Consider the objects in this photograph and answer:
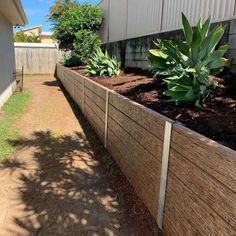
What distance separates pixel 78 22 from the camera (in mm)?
14523

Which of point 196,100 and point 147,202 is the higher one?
point 196,100

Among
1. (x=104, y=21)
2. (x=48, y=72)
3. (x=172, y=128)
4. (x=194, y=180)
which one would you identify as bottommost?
(x=48, y=72)

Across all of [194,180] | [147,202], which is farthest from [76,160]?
[194,180]

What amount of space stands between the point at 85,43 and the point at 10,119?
7.19 meters

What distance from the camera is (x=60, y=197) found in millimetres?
3717

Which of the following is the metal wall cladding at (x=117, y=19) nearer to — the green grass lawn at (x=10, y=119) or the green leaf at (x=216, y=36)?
the green grass lawn at (x=10, y=119)

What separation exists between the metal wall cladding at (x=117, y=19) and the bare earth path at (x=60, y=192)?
574cm

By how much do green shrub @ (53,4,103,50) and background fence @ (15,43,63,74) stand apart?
337 inches

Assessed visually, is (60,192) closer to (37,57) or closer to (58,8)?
(37,57)

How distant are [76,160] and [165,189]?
244 cm

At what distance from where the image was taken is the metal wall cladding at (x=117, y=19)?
10.8 m

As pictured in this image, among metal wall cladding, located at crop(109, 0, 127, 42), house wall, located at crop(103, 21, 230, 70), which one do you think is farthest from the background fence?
house wall, located at crop(103, 21, 230, 70)

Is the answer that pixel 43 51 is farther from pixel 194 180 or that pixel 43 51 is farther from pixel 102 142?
pixel 194 180

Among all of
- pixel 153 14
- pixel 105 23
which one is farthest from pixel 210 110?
pixel 105 23
